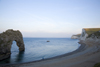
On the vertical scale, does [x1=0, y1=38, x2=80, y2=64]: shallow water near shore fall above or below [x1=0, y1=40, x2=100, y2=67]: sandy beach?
below

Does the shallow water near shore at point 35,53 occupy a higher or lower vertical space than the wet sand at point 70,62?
lower

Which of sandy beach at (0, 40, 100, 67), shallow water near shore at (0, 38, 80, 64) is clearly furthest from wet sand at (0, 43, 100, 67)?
shallow water near shore at (0, 38, 80, 64)

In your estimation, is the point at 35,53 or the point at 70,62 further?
the point at 35,53

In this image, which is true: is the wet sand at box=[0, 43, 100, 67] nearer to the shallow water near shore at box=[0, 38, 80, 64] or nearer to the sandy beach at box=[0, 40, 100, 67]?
the sandy beach at box=[0, 40, 100, 67]

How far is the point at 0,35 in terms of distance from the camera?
19.3m

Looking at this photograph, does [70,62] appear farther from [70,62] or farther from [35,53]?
[35,53]

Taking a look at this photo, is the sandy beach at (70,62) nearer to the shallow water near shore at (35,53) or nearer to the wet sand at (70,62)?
the wet sand at (70,62)

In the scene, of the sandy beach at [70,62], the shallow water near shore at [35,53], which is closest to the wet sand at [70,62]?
the sandy beach at [70,62]

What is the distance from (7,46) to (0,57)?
3556 mm

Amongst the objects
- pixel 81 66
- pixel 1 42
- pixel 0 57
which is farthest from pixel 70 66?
pixel 1 42

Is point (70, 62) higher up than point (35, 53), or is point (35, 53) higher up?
point (70, 62)

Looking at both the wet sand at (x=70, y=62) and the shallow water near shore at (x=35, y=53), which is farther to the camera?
the shallow water near shore at (x=35, y=53)

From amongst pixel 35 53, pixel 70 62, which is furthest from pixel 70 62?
pixel 35 53

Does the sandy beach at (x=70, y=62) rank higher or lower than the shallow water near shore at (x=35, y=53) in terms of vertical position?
higher
